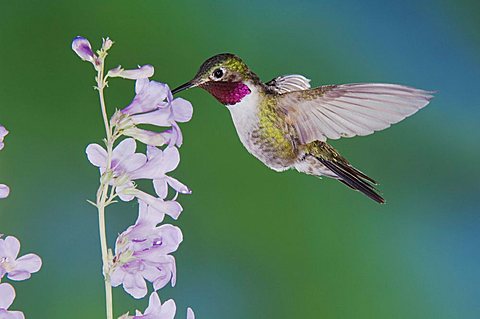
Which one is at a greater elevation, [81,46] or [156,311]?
[81,46]

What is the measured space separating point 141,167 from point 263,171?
3.03ft

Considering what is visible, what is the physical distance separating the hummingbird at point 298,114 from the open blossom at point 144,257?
0.20m

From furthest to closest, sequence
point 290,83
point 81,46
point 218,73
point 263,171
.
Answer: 1. point 263,171
2. point 290,83
3. point 218,73
4. point 81,46

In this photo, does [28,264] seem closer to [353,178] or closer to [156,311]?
[156,311]

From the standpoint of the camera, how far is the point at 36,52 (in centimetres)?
142

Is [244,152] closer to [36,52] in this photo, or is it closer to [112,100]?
[112,100]

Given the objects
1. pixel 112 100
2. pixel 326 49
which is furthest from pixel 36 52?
pixel 326 49

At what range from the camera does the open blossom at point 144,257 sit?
580mm

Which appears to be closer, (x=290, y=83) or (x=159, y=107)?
(x=159, y=107)

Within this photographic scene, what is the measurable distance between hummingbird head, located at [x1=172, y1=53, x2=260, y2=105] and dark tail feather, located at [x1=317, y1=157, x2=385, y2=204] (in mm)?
141

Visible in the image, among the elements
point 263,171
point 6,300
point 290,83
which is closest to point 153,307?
point 6,300

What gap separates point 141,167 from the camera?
0.58m

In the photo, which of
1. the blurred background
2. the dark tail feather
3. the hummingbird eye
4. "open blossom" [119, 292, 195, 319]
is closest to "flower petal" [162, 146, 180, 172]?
"open blossom" [119, 292, 195, 319]

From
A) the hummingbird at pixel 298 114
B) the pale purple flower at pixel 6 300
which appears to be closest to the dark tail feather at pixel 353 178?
the hummingbird at pixel 298 114
